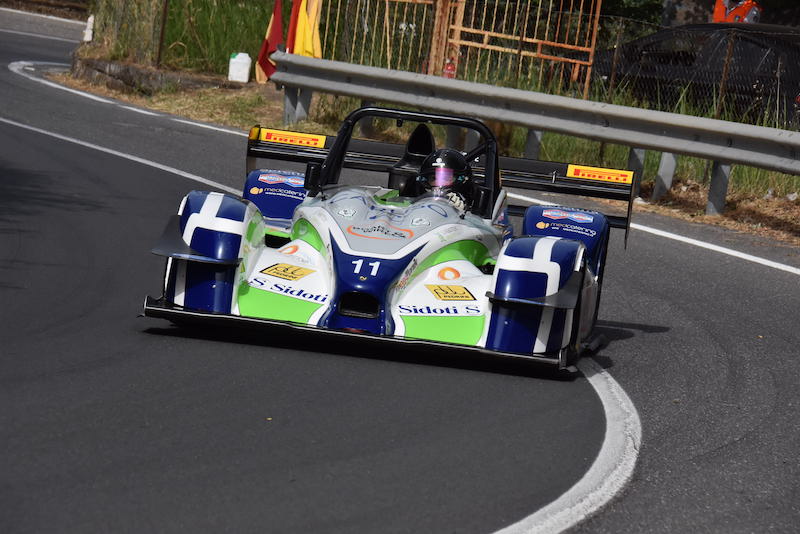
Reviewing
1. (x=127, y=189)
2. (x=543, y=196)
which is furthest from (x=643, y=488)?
(x=543, y=196)

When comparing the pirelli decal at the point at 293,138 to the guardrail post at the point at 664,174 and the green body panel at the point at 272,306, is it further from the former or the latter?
the guardrail post at the point at 664,174

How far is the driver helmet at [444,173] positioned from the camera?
8.09 m

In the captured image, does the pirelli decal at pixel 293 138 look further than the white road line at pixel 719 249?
No

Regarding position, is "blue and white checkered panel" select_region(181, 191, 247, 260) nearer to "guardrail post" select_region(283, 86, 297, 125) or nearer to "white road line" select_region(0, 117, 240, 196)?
"white road line" select_region(0, 117, 240, 196)

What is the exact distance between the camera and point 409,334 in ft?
22.2

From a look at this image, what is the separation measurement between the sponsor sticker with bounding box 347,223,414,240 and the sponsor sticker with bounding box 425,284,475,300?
0.32m

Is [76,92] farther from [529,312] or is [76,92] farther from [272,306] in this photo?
[529,312]

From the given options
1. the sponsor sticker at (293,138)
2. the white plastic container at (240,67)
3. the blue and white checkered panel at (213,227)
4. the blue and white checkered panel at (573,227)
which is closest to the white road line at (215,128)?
the white plastic container at (240,67)

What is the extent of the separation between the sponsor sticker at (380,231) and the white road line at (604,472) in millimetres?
1226

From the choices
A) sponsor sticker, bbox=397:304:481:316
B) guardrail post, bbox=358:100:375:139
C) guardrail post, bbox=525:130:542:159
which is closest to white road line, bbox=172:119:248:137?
guardrail post, bbox=358:100:375:139

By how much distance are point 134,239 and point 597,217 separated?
11.0ft

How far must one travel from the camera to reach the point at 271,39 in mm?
19734

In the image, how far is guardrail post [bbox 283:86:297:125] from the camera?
53.6 ft

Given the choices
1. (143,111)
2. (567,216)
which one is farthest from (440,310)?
(143,111)
